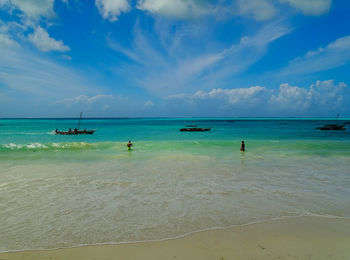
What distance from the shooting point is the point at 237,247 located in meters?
4.79

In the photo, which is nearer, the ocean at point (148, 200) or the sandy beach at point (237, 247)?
the sandy beach at point (237, 247)

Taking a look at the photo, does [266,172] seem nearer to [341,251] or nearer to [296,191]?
[296,191]

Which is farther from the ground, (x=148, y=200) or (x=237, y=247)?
(x=237, y=247)

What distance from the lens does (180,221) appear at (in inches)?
244

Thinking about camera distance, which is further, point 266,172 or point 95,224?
point 266,172

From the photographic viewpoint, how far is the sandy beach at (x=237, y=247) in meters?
4.52

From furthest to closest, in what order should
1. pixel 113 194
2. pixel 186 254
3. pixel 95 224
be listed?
pixel 113 194
pixel 95 224
pixel 186 254

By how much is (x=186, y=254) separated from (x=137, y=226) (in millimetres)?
1838

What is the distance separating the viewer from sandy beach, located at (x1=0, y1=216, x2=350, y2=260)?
14.8 feet

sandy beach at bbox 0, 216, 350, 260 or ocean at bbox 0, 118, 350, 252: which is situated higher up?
sandy beach at bbox 0, 216, 350, 260

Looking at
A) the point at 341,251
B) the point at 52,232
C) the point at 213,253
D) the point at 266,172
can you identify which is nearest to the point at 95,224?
the point at 52,232

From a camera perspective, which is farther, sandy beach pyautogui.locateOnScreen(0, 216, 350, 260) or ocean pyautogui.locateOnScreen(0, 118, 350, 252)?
ocean pyautogui.locateOnScreen(0, 118, 350, 252)

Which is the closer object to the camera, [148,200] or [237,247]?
[237,247]

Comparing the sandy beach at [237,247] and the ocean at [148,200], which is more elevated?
the sandy beach at [237,247]
